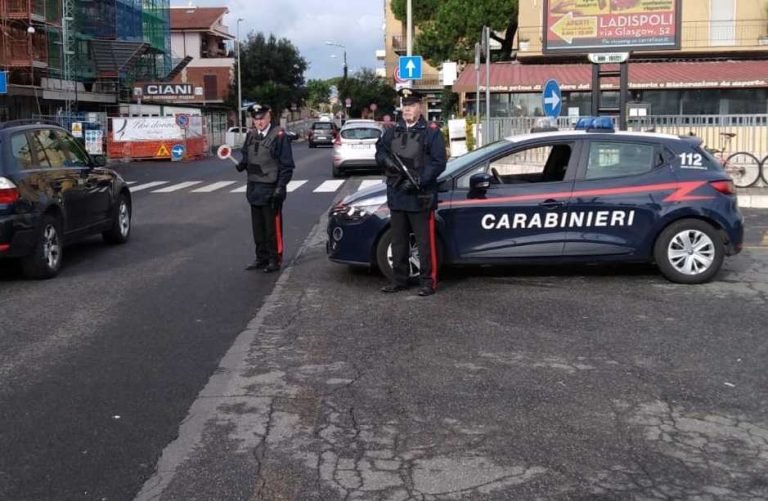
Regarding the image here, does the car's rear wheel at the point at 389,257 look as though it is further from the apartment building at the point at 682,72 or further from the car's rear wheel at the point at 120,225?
the apartment building at the point at 682,72

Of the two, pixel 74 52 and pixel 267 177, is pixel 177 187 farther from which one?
pixel 74 52

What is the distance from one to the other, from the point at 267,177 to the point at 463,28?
36.9 metres

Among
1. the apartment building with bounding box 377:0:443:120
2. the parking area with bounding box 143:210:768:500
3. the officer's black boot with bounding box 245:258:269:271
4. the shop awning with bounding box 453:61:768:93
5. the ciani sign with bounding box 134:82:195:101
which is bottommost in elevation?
the parking area with bounding box 143:210:768:500

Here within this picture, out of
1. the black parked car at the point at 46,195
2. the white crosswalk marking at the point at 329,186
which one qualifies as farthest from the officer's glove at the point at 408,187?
the white crosswalk marking at the point at 329,186

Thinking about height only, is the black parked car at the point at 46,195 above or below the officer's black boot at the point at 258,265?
above

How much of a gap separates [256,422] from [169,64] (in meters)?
58.8

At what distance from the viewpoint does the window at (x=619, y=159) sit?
8.74 metres

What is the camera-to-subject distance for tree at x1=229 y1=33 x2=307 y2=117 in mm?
74188

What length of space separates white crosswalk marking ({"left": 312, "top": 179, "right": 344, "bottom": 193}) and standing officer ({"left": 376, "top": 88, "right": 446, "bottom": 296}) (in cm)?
1183

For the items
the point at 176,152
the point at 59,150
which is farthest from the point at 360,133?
the point at 59,150

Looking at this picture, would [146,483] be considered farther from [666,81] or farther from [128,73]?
[128,73]

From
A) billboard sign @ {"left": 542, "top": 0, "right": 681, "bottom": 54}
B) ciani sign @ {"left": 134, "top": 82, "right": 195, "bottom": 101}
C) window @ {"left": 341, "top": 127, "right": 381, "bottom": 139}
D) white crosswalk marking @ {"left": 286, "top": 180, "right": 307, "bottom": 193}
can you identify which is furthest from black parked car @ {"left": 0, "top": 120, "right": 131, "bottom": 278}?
ciani sign @ {"left": 134, "top": 82, "right": 195, "bottom": 101}

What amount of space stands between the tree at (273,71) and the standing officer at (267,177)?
211 ft

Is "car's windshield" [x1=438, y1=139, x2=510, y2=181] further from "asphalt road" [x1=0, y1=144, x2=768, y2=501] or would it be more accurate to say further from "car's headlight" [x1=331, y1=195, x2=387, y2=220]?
"asphalt road" [x1=0, y1=144, x2=768, y2=501]
